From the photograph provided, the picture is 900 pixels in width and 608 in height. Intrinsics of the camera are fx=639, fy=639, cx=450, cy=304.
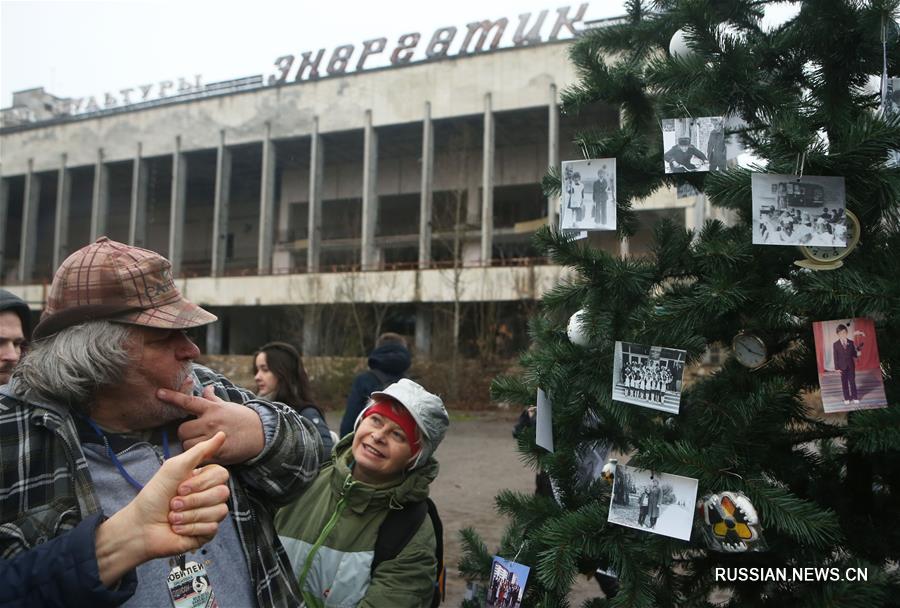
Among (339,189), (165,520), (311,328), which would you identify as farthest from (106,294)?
(339,189)

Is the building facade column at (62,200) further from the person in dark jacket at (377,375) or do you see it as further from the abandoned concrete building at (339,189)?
the person in dark jacket at (377,375)

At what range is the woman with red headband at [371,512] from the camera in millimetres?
2365

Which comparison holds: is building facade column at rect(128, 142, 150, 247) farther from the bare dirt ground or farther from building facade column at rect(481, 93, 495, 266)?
the bare dirt ground

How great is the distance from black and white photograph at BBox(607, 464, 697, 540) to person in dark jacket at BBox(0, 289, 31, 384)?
2.44 meters

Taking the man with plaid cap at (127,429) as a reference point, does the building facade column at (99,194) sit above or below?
above

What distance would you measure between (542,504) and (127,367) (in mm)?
1391

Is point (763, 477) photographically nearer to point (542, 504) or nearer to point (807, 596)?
point (807, 596)

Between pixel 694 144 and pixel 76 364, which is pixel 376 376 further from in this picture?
pixel 76 364

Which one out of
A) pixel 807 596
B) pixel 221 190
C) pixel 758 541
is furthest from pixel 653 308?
pixel 221 190

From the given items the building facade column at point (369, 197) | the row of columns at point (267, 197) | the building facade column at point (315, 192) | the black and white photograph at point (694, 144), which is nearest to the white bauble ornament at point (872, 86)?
the black and white photograph at point (694, 144)

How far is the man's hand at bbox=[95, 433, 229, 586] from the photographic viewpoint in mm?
1304

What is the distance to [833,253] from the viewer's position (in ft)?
5.95

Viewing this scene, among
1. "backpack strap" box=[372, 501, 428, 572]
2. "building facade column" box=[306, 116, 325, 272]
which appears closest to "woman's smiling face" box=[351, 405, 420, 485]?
"backpack strap" box=[372, 501, 428, 572]

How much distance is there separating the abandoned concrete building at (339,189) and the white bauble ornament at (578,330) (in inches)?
760
